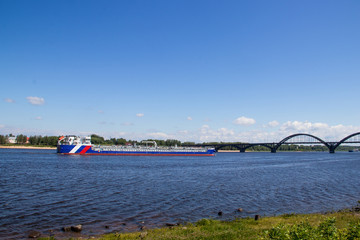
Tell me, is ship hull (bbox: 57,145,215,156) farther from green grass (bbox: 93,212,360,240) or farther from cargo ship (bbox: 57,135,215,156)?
green grass (bbox: 93,212,360,240)

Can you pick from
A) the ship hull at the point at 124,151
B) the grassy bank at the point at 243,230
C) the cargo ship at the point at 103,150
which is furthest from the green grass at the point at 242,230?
the ship hull at the point at 124,151

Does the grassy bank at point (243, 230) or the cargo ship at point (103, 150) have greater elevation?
the cargo ship at point (103, 150)

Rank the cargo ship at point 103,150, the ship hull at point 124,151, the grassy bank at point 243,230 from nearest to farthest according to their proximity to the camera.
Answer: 1. the grassy bank at point 243,230
2. the ship hull at point 124,151
3. the cargo ship at point 103,150

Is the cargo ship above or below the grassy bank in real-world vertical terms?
above

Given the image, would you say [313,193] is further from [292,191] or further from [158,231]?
[158,231]

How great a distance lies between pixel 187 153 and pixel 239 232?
138980 mm

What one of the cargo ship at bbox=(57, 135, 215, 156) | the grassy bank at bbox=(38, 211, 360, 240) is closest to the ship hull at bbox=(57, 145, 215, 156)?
the cargo ship at bbox=(57, 135, 215, 156)

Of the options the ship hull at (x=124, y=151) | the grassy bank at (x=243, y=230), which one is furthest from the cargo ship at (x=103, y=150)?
the grassy bank at (x=243, y=230)

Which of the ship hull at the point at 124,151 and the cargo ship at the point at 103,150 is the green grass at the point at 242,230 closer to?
the cargo ship at the point at 103,150

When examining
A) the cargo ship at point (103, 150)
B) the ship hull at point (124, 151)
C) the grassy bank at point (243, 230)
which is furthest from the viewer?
the cargo ship at point (103, 150)

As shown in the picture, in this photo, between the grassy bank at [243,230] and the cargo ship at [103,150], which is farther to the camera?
the cargo ship at [103,150]

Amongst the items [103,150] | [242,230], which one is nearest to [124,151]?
[103,150]

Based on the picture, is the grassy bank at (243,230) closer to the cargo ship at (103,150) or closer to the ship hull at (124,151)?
the cargo ship at (103,150)

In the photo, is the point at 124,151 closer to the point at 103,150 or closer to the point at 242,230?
the point at 103,150
